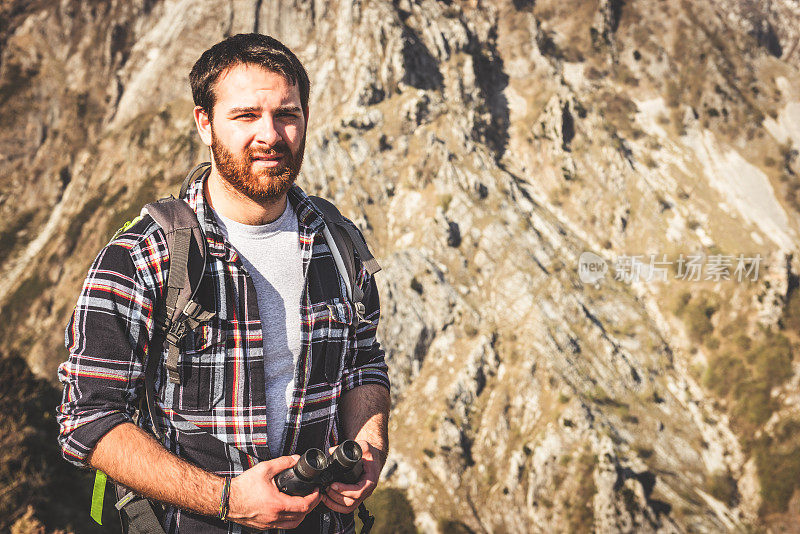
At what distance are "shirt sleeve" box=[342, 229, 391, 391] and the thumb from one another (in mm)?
1052

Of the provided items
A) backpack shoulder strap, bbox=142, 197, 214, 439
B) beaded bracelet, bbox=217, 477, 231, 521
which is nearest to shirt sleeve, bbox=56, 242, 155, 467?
backpack shoulder strap, bbox=142, 197, 214, 439

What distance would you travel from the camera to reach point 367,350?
13.9ft

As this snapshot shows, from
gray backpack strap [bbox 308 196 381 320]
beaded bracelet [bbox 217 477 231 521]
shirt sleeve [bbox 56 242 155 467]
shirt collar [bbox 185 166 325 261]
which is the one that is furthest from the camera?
gray backpack strap [bbox 308 196 381 320]

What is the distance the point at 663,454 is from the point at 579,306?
22.0m

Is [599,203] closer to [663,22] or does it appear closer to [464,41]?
[464,41]

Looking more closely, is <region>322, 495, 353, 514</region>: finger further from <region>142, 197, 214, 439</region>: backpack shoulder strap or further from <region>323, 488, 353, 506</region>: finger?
<region>142, 197, 214, 439</region>: backpack shoulder strap

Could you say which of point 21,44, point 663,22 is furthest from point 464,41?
point 21,44

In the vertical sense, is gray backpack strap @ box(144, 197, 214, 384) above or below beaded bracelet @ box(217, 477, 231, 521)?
above

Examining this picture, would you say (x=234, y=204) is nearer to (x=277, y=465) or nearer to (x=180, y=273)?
(x=180, y=273)

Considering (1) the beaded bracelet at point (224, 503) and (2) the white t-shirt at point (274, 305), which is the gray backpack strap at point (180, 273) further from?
(1) the beaded bracelet at point (224, 503)

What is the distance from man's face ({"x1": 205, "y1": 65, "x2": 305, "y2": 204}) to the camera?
10.8 ft

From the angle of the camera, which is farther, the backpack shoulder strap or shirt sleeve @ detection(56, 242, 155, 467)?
the backpack shoulder strap

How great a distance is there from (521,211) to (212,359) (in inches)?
3119

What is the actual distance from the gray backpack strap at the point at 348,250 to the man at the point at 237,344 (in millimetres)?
66
